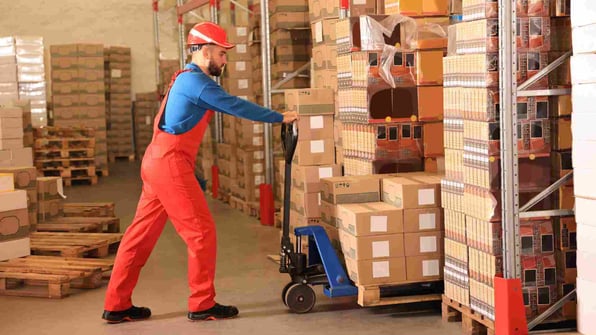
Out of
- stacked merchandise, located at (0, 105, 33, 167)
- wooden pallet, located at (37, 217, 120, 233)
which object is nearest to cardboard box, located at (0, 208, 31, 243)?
wooden pallet, located at (37, 217, 120, 233)

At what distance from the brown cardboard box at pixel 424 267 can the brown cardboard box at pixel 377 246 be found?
11cm

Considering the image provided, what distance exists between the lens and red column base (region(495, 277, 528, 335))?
5816 millimetres

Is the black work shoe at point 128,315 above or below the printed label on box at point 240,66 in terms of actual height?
below

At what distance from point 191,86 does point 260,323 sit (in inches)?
72.0

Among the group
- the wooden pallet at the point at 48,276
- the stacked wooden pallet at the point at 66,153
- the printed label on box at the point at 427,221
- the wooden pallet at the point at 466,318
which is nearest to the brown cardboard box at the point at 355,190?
the printed label on box at the point at 427,221

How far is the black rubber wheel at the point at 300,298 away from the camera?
7125mm

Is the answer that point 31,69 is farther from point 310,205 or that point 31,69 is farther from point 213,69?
point 213,69

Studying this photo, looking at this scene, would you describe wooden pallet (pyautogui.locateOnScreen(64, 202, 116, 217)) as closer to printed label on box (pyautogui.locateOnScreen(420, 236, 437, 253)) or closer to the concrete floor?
the concrete floor

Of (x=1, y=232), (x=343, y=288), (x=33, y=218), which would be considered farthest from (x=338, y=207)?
(x=33, y=218)

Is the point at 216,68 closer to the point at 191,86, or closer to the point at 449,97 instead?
the point at 191,86

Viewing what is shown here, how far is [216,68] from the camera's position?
23.0ft

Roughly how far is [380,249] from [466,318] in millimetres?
795

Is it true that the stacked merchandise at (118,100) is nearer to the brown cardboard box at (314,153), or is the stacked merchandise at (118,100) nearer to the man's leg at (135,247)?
the brown cardboard box at (314,153)

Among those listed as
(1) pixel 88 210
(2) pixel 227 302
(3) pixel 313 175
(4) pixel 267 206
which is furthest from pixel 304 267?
(1) pixel 88 210
